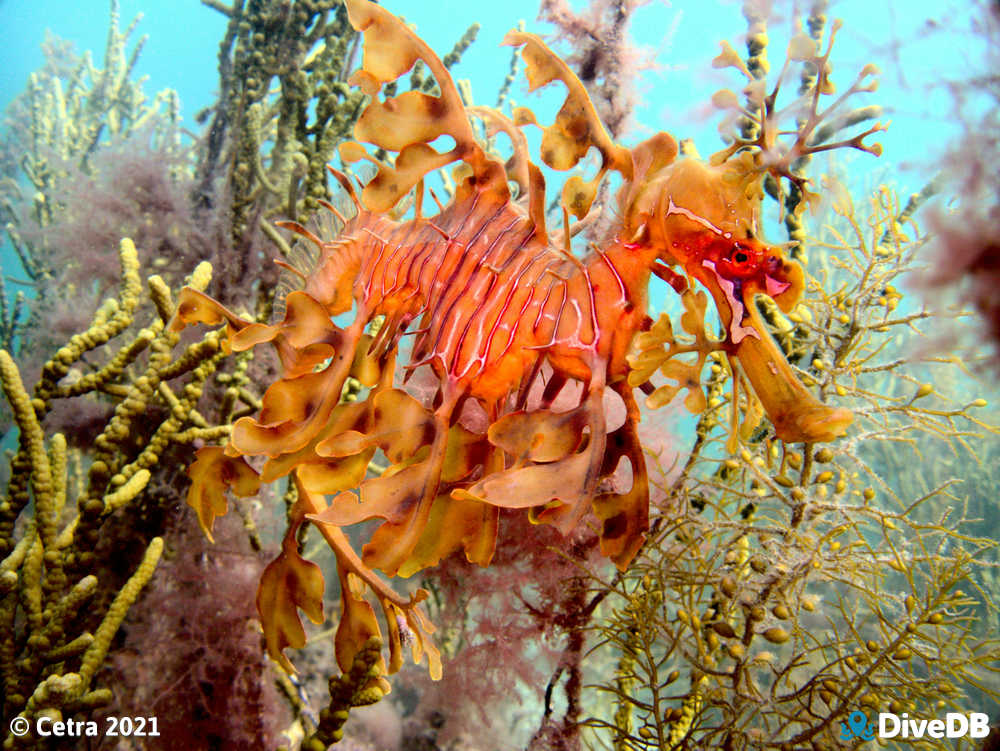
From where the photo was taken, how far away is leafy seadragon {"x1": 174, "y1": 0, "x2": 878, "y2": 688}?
2.60 feet

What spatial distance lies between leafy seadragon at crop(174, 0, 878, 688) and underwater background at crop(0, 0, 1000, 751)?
0.08m

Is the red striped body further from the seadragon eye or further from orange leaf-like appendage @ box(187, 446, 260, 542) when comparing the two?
orange leaf-like appendage @ box(187, 446, 260, 542)

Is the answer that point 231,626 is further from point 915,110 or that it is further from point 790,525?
point 915,110

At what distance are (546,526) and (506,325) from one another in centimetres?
111

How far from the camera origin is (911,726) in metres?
1.45

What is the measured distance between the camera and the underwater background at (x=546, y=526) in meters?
0.94

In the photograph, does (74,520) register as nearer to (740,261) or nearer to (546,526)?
(546,526)

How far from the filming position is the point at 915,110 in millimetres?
838

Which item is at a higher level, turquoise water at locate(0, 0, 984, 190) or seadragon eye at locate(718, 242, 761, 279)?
turquoise water at locate(0, 0, 984, 190)

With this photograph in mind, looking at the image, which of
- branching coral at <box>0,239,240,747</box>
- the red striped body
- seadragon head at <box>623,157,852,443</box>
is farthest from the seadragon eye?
branching coral at <box>0,239,240,747</box>

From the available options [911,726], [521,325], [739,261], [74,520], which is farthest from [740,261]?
[74,520]

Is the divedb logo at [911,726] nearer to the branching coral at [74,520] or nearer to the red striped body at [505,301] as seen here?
the red striped body at [505,301]

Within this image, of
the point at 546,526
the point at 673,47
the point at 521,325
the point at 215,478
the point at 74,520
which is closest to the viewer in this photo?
the point at 521,325

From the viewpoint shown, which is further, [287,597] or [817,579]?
[817,579]
